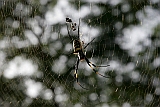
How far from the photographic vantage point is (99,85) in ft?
19.2

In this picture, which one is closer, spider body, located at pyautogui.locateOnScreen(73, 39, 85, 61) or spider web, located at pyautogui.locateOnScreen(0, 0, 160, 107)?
spider body, located at pyautogui.locateOnScreen(73, 39, 85, 61)

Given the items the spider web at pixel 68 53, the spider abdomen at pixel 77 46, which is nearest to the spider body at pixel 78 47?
the spider abdomen at pixel 77 46

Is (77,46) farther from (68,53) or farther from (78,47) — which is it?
(68,53)

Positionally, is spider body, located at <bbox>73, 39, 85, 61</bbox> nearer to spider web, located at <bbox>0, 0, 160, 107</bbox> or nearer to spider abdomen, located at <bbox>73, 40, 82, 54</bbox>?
spider abdomen, located at <bbox>73, 40, 82, 54</bbox>

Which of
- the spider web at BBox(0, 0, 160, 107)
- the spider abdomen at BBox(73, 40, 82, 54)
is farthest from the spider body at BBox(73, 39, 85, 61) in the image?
the spider web at BBox(0, 0, 160, 107)

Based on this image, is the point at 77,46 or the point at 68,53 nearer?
the point at 77,46

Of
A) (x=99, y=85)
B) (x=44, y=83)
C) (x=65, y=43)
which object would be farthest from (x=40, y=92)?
(x=99, y=85)

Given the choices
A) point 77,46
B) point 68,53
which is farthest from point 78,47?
point 68,53

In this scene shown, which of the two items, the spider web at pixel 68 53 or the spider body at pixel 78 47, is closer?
the spider body at pixel 78 47

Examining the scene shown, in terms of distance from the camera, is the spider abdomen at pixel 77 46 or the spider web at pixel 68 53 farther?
the spider web at pixel 68 53

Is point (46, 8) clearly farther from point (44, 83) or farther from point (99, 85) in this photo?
point (99, 85)

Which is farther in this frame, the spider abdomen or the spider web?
the spider web

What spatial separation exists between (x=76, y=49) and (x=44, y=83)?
8.92 feet

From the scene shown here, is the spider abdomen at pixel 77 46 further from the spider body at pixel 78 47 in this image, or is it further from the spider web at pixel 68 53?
the spider web at pixel 68 53
